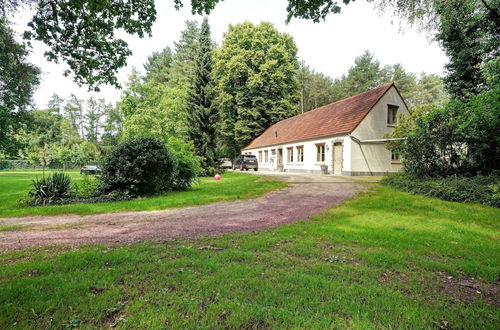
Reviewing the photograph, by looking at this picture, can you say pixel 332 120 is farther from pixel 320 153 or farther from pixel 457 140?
pixel 457 140

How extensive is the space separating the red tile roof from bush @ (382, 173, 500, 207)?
8.47 metres

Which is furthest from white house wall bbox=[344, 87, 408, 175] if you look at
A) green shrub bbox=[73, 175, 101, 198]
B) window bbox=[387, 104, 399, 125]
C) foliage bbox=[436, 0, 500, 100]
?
green shrub bbox=[73, 175, 101, 198]

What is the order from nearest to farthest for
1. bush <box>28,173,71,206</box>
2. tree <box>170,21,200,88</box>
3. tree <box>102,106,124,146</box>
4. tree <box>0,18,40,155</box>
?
bush <box>28,173,71,206</box> < tree <box>0,18,40,155</box> < tree <box>102,106,124,146</box> < tree <box>170,21,200,88</box>

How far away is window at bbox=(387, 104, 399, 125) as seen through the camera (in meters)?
20.3

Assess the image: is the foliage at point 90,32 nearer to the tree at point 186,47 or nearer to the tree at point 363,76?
the tree at point 186,47

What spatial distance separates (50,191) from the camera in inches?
354

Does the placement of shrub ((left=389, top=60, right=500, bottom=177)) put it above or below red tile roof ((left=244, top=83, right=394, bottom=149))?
below

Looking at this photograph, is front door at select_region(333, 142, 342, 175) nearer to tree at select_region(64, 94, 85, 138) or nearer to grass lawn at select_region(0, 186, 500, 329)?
grass lawn at select_region(0, 186, 500, 329)

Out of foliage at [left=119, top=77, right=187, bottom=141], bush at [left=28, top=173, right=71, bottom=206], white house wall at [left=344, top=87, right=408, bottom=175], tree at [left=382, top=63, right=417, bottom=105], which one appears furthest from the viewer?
tree at [left=382, top=63, right=417, bottom=105]

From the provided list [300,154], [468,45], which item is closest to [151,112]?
[300,154]

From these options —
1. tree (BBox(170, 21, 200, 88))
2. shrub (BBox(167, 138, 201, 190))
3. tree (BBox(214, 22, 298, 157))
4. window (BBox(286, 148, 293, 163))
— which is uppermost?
tree (BBox(170, 21, 200, 88))

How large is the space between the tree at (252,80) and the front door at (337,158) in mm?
19375

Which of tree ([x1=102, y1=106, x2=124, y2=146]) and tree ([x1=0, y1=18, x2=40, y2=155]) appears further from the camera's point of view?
tree ([x1=102, y1=106, x2=124, y2=146])

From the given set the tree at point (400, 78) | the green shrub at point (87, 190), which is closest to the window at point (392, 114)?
the green shrub at point (87, 190)
